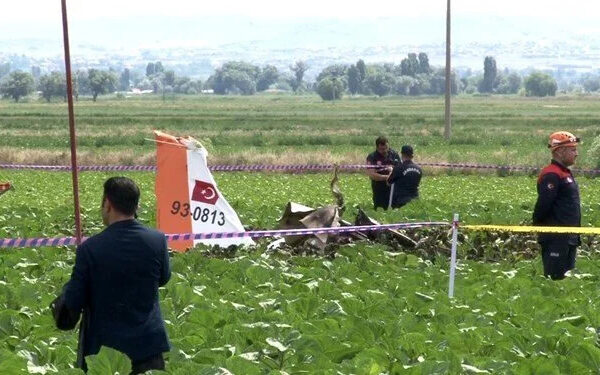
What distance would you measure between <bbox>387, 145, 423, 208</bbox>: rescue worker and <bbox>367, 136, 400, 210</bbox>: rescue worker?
24 cm

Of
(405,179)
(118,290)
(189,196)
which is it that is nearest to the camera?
(118,290)

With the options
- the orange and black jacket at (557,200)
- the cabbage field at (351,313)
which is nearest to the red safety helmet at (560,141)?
the orange and black jacket at (557,200)

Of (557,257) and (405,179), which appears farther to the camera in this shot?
(405,179)

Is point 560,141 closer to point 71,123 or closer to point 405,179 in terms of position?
point 71,123

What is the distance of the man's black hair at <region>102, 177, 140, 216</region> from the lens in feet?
22.3

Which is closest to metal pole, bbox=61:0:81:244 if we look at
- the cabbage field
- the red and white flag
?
the cabbage field

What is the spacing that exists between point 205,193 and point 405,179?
4.72m

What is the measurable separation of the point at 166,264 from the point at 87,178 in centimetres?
2886

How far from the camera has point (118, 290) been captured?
268 inches

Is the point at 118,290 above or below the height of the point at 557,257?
above

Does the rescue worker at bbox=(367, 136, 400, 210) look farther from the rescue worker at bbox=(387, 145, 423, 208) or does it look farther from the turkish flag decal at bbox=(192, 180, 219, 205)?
the turkish flag decal at bbox=(192, 180, 219, 205)

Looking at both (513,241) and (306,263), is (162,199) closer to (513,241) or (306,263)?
(306,263)

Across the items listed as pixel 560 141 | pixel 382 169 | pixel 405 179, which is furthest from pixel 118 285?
pixel 382 169

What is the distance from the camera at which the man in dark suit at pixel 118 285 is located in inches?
267
